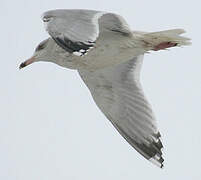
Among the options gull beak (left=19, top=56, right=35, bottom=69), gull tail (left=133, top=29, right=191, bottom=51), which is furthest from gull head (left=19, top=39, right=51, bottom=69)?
gull tail (left=133, top=29, right=191, bottom=51)

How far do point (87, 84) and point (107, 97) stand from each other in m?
0.25

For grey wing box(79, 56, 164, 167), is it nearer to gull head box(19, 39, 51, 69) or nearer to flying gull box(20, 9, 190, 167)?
flying gull box(20, 9, 190, 167)

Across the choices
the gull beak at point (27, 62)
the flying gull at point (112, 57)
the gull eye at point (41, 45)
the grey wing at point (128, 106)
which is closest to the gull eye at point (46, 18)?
the flying gull at point (112, 57)

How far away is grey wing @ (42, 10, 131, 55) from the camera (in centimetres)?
629

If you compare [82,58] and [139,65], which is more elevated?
[82,58]

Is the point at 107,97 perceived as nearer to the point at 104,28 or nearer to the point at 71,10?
the point at 104,28

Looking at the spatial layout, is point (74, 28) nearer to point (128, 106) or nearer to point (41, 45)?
point (41, 45)

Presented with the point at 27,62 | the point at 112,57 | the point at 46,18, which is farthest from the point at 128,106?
the point at 46,18

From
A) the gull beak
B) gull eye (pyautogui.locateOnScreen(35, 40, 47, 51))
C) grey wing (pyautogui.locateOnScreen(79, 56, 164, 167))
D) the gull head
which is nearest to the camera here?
the gull head

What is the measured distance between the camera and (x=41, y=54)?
7.80 m

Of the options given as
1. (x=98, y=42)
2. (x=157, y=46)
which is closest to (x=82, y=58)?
(x=98, y=42)

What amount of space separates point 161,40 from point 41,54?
116cm

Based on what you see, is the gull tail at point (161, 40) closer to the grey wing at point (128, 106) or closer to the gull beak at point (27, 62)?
the grey wing at point (128, 106)

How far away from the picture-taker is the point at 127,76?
8398mm
